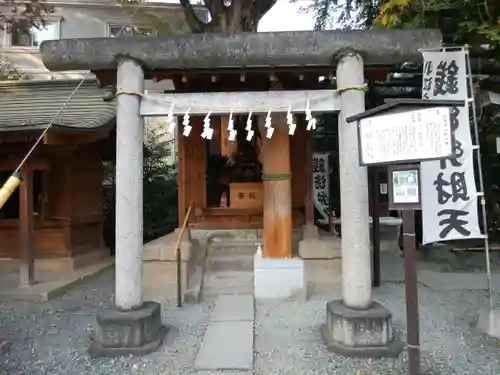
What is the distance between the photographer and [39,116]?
909 cm

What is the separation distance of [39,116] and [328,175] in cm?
731

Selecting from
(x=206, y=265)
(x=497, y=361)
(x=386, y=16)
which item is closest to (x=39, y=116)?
(x=206, y=265)

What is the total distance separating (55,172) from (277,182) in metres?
5.84

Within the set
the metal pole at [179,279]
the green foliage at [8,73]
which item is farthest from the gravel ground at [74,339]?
the green foliage at [8,73]

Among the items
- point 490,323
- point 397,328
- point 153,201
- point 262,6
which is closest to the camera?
point 490,323

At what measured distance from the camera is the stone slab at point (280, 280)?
6719mm

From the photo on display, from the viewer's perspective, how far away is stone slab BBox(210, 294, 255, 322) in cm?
582

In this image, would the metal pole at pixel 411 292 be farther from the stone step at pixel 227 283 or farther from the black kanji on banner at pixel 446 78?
→ the stone step at pixel 227 283

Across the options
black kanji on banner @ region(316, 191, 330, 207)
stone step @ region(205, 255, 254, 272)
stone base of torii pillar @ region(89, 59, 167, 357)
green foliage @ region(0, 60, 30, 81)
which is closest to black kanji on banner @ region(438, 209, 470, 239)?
stone step @ region(205, 255, 254, 272)

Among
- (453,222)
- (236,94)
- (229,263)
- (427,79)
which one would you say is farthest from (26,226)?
(427,79)

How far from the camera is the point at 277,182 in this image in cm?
654

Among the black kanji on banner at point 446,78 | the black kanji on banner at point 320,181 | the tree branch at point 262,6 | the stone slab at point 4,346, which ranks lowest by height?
the stone slab at point 4,346

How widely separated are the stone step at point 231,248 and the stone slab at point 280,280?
1.50m

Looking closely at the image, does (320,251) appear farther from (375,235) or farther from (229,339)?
(229,339)
